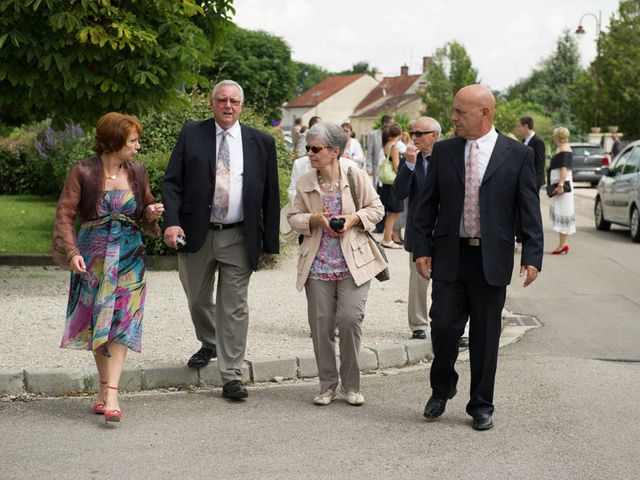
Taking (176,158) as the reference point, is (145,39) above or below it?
above

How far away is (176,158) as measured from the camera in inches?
286

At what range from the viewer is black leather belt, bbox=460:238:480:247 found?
643 centimetres

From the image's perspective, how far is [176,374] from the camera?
7707 millimetres

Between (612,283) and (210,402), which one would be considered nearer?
(210,402)

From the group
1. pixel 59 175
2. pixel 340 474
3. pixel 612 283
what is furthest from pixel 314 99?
pixel 340 474

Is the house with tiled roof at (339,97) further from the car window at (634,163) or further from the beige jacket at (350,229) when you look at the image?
the beige jacket at (350,229)

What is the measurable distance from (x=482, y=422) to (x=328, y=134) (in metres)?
2.00

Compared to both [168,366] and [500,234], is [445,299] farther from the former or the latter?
[168,366]

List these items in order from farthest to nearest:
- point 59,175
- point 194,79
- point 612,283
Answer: point 59,175 < point 612,283 < point 194,79

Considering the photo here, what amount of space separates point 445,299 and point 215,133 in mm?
1916

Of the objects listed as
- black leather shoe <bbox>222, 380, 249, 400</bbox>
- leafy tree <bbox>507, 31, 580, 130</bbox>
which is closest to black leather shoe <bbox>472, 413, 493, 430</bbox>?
black leather shoe <bbox>222, 380, 249, 400</bbox>

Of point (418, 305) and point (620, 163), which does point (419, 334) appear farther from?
point (620, 163)

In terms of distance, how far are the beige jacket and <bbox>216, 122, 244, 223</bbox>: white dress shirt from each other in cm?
35

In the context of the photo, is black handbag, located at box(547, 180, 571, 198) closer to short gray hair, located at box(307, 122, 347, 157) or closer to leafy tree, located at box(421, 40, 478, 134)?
short gray hair, located at box(307, 122, 347, 157)
